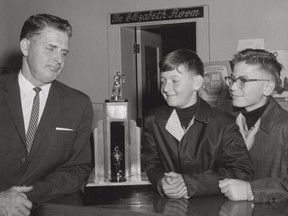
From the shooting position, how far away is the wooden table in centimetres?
144

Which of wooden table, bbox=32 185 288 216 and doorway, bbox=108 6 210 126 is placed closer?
wooden table, bbox=32 185 288 216

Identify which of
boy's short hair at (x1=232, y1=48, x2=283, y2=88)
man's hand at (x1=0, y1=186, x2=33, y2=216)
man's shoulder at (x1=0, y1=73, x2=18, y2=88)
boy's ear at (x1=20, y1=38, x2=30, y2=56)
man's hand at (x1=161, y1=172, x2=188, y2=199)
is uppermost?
boy's ear at (x1=20, y1=38, x2=30, y2=56)

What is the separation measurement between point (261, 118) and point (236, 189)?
0.37 metres

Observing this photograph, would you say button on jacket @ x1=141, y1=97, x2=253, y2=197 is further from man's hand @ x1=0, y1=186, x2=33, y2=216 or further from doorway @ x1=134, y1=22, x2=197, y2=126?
doorway @ x1=134, y1=22, x2=197, y2=126

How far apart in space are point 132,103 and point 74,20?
1.27m

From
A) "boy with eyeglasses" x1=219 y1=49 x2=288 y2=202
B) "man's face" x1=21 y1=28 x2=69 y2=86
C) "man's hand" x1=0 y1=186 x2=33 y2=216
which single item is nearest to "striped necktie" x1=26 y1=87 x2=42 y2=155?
"man's face" x1=21 y1=28 x2=69 y2=86

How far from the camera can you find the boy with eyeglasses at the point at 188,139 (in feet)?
5.67

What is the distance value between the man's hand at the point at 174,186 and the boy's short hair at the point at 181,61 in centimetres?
48

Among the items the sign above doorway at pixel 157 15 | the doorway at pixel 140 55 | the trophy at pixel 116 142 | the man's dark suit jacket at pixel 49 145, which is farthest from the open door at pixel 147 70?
the man's dark suit jacket at pixel 49 145

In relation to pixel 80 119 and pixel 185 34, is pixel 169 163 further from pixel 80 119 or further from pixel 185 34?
pixel 185 34

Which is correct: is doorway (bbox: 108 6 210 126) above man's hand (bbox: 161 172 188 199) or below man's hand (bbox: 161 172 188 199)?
above

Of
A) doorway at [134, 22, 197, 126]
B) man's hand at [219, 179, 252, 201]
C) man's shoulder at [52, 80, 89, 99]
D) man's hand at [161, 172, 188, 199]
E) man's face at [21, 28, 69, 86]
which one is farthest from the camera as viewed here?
doorway at [134, 22, 197, 126]

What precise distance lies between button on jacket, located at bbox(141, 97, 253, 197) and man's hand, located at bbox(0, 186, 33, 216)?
542mm

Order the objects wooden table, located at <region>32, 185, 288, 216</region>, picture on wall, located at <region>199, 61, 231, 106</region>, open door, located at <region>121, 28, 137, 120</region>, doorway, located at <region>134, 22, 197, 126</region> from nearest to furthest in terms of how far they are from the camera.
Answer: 1. wooden table, located at <region>32, 185, 288, 216</region>
2. picture on wall, located at <region>199, 61, 231, 106</region>
3. open door, located at <region>121, 28, 137, 120</region>
4. doorway, located at <region>134, 22, 197, 126</region>
